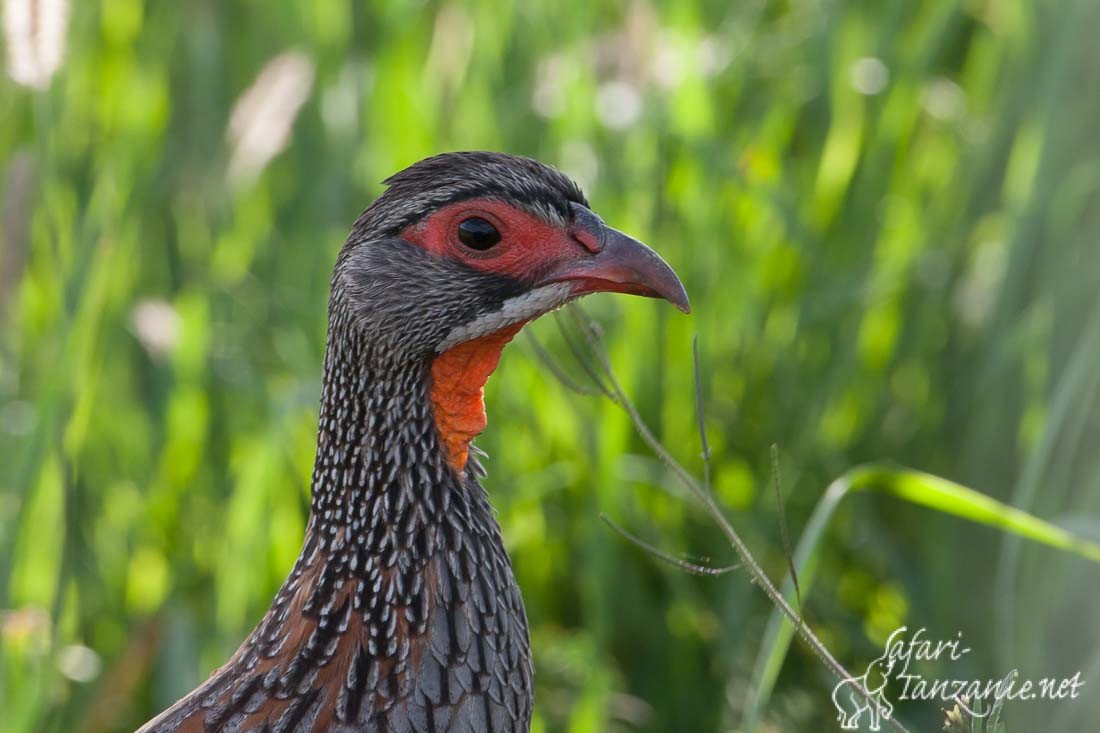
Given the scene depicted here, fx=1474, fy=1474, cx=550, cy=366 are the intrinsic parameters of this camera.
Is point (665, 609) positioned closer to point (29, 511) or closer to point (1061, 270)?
point (1061, 270)

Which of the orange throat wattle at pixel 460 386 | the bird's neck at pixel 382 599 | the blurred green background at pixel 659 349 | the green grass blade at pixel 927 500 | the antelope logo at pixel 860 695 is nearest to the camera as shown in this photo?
the bird's neck at pixel 382 599

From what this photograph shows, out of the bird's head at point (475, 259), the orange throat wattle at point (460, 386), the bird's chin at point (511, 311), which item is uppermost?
the bird's head at point (475, 259)

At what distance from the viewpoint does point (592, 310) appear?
359cm

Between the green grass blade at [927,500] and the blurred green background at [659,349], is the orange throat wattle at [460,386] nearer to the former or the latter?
the green grass blade at [927,500]

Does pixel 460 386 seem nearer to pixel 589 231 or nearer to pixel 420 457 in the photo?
pixel 420 457

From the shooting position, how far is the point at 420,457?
223 centimetres

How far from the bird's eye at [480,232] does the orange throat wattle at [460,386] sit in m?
0.14

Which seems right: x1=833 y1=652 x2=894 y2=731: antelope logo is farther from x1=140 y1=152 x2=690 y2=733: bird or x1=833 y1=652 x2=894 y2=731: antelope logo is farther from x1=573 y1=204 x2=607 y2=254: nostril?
x1=573 y1=204 x2=607 y2=254: nostril

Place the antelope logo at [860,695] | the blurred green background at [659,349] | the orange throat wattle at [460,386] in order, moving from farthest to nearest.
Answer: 1. the blurred green background at [659,349]
2. the antelope logo at [860,695]
3. the orange throat wattle at [460,386]

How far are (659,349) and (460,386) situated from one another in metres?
1.33

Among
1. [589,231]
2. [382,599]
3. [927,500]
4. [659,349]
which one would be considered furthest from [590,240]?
[659,349]

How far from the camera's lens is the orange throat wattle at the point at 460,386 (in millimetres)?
2236

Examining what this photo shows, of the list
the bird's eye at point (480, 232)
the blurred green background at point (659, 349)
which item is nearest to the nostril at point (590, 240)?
the bird's eye at point (480, 232)

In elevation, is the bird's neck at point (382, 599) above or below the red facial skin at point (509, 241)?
below
